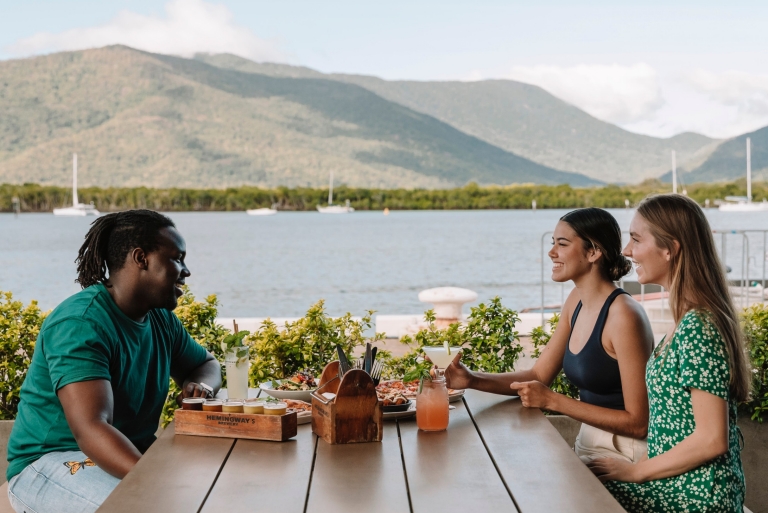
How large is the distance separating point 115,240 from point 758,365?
85.3 inches

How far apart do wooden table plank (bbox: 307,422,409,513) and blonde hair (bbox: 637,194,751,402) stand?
728 millimetres

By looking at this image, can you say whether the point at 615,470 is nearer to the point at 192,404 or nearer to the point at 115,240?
the point at 192,404

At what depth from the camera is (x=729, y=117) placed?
122 m

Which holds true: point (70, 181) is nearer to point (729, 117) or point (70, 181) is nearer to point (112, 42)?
point (112, 42)

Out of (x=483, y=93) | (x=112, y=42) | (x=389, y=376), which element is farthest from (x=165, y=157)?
(x=389, y=376)

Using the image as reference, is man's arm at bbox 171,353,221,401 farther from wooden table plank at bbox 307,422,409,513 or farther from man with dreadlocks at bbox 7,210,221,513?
wooden table plank at bbox 307,422,409,513

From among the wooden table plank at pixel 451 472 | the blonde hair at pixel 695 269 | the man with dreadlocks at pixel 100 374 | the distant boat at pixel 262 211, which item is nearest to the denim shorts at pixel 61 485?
the man with dreadlocks at pixel 100 374

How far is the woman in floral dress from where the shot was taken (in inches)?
67.6

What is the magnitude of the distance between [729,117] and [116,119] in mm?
88261

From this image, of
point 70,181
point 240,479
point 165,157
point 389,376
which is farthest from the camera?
point 165,157

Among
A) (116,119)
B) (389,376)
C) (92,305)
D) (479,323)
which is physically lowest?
(389,376)

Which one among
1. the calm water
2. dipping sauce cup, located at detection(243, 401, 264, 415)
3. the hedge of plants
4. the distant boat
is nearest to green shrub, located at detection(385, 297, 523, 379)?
the hedge of plants

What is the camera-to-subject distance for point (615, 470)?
1900 mm

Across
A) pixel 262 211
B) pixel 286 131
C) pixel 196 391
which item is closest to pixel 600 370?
pixel 196 391
